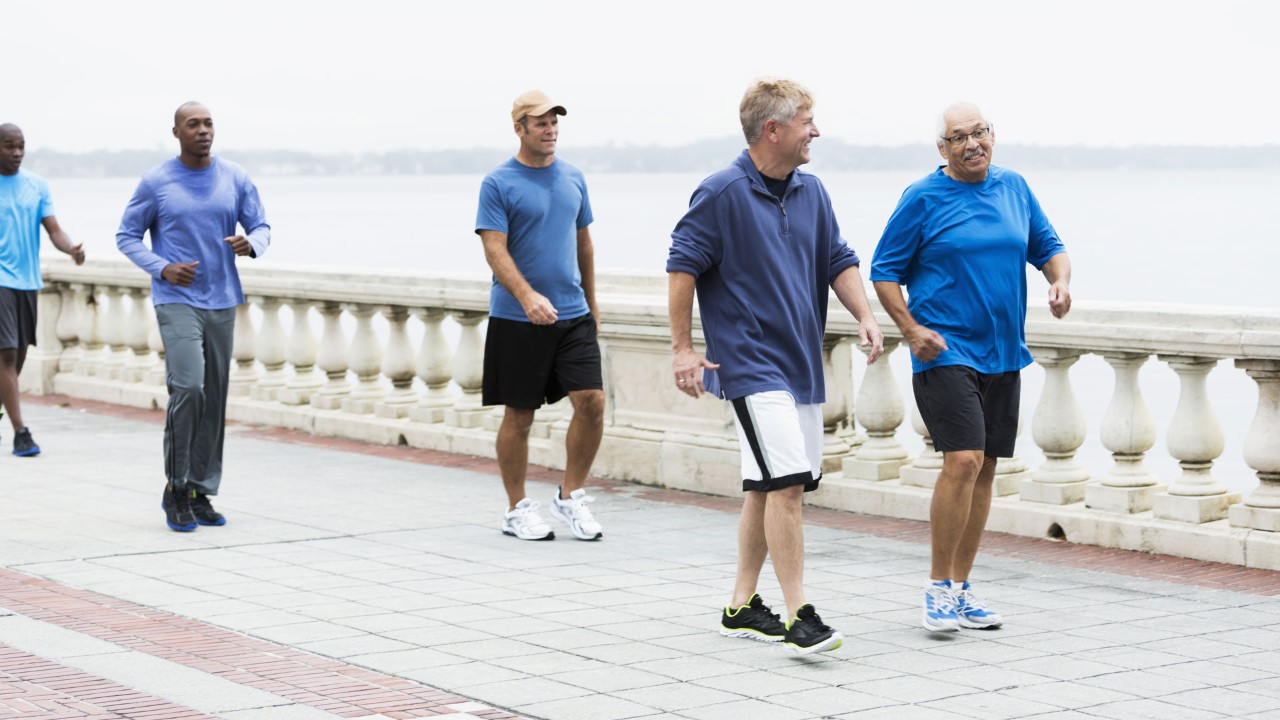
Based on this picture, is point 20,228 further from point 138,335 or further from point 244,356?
point 138,335

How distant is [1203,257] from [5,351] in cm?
5596

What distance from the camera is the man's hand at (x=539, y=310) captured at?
26.9ft

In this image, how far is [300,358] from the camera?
13000mm

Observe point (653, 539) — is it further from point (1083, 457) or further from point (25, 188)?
point (1083, 457)

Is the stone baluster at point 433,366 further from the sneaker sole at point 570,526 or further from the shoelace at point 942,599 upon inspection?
the shoelace at point 942,599

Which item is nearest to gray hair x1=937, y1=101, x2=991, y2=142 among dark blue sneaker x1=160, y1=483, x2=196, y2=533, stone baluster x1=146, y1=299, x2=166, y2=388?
dark blue sneaker x1=160, y1=483, x2=196, y2=533

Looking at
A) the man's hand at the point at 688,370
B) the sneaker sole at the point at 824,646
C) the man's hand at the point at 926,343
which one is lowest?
the sneaker sole at the point at 824,646

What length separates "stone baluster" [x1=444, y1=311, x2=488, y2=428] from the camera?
11.6m

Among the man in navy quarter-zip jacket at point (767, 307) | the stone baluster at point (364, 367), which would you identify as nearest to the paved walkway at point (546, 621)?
the man in navy quarter-zip jacket at point (767, 307)

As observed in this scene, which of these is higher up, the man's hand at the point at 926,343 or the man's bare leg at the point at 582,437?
the man's hand at the point at 926,343

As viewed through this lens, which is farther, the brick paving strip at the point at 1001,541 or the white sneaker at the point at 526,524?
the white sneaker at the point at 526,524

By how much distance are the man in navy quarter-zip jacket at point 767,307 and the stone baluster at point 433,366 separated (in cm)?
559

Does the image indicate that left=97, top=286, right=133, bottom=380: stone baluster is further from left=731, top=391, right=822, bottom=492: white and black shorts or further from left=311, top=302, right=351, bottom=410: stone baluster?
left=731, top=391, right=822, bottom=492: white and black shorts

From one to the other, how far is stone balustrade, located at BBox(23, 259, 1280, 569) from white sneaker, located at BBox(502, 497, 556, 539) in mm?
1470
